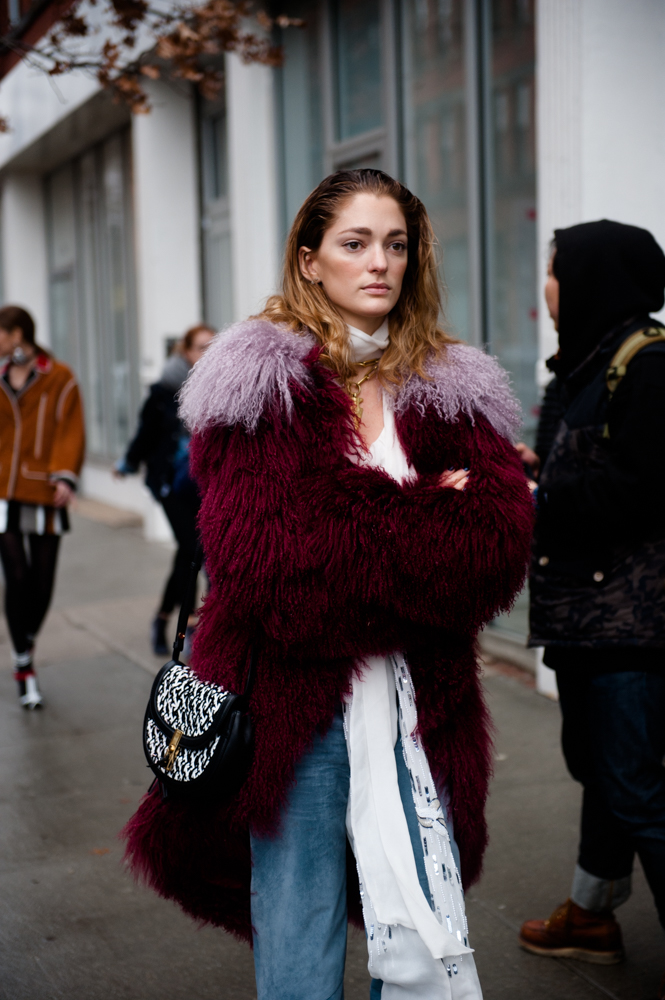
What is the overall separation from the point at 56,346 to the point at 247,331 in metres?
16.2

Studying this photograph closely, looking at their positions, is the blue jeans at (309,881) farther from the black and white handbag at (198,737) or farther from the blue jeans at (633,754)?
the blue jeans at (633,754)

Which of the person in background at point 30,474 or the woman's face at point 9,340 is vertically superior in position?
the woman's face at point 9,340

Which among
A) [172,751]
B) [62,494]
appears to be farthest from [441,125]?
[172,751]

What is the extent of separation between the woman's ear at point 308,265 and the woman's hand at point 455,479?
1.64 ft

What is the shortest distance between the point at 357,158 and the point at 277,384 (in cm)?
605

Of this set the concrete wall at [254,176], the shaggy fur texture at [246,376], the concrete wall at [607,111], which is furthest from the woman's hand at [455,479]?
the concrete wall at [254,176]

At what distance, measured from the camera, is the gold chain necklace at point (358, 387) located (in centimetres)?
227

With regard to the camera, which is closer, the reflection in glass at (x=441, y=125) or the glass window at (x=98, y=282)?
the reflection in glass at (x=441, y=125)

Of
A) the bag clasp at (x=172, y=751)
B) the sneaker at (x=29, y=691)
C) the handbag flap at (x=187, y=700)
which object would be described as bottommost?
the sneaker at (x=29, y=691)

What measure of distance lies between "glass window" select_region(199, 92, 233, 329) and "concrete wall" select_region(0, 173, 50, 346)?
706 cm

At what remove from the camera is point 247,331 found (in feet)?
7.23

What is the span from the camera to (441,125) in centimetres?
682

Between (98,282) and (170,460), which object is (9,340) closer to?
(170,460)

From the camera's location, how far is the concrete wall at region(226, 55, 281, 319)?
879cm
